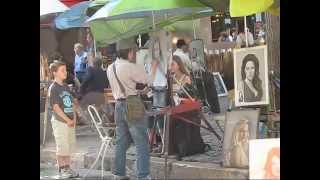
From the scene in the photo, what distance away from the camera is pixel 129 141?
557 centimetres

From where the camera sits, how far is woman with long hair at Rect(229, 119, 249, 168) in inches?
216

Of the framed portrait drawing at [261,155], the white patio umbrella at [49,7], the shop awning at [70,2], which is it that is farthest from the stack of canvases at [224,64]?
the white patio umbrella at [49,7]

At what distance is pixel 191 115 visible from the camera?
5500 millimetres

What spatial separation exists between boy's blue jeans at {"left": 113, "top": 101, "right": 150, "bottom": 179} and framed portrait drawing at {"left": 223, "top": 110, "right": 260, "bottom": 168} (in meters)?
0.88

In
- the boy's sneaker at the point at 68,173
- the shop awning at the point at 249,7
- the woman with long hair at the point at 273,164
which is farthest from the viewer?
the boy's sneaker at the point at 68,173

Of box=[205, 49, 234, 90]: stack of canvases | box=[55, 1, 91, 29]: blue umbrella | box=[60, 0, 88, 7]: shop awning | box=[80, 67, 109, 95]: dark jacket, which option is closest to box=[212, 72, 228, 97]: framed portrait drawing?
box=[205, 49, 234, 90]: stack of canvases

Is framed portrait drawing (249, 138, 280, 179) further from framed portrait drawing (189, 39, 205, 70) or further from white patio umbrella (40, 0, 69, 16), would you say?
white patio umbrella (40, 0, 69, 16)

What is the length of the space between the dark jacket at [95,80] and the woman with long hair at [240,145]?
1.53m

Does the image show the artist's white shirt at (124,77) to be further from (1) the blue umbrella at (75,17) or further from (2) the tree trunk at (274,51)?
A: (2) the tree trunk at (274,51)

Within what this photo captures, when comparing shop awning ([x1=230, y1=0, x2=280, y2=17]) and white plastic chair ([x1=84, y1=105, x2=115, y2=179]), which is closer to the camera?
shop awning ([x1=230, y1=0, x2=280, y2=17])

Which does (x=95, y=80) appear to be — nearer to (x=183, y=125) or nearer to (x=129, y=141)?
(x=129, y=141)

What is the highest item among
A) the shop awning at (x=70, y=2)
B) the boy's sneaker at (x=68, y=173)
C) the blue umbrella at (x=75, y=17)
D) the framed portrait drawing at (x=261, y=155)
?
the shop awning at (x=70, y=2)

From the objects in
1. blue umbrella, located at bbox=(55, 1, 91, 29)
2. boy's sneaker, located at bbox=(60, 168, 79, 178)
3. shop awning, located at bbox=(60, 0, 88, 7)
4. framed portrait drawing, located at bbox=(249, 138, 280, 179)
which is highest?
shop awning, located at bbox=(60, 0, 88, 7)

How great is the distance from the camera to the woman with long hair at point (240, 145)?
216 inches
